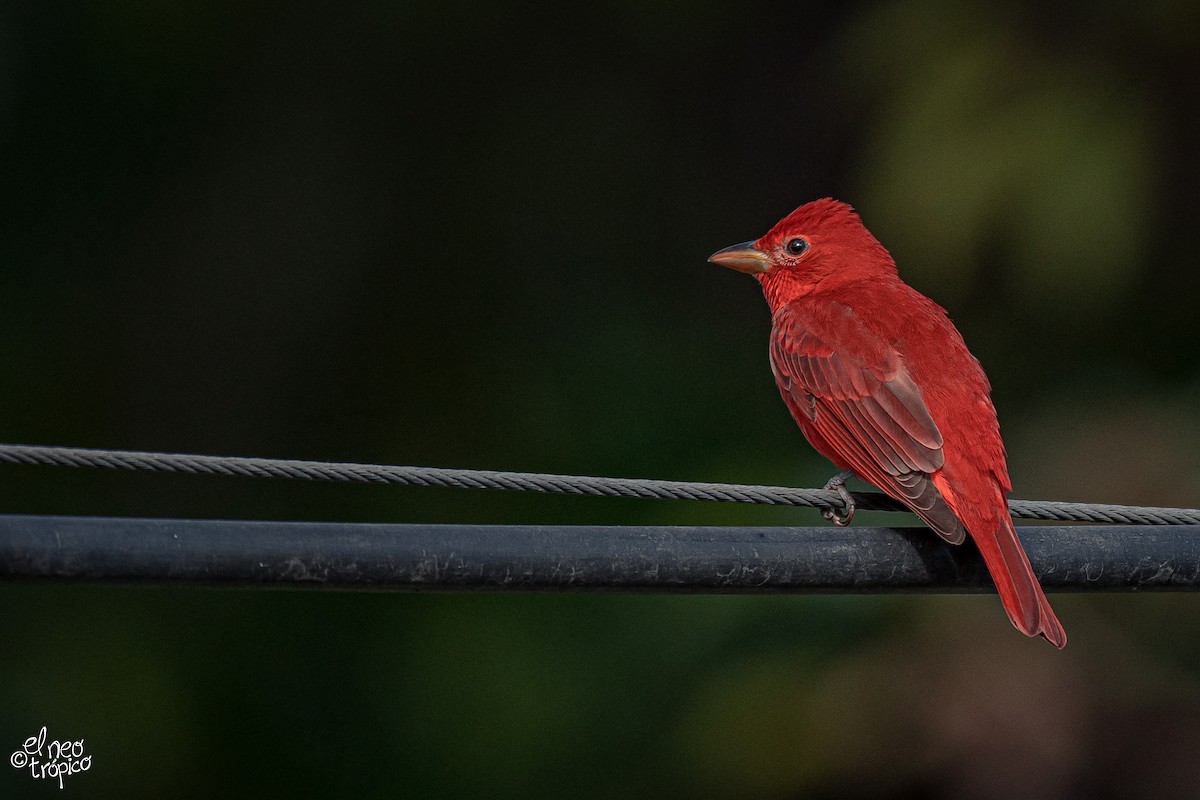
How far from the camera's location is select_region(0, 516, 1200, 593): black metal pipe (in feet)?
6.74

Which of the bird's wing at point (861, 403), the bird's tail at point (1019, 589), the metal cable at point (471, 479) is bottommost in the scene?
the bird's tail at point (1019, 589)

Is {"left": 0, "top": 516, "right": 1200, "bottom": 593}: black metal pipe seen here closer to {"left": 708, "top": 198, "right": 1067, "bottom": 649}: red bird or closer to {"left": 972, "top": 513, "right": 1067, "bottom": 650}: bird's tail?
{"left": 972, "top": 513, "right": 1067, "bottom": 650}: bird's tail

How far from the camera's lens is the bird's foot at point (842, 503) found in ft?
10.9

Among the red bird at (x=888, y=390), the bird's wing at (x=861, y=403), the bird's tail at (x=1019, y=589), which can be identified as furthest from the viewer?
the bird's wing at (x=861, y=403)

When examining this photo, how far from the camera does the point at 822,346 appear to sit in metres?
3.99

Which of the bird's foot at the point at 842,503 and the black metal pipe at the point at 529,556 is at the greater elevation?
the black metal pipe at the point at 529,556

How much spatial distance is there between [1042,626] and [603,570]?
120 centimetres

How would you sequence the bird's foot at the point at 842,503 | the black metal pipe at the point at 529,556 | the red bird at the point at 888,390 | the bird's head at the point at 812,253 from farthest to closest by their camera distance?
the bird's head at the point at 812,253 → the bird's foot at the point at 842,503 → the red bird at the point at 888,390 → the black metal pipe at the point at 529,556

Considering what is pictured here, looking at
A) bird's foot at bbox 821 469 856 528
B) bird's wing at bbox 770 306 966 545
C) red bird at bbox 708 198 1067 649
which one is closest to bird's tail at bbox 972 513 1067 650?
red bird at bbox 708 198 1067 649

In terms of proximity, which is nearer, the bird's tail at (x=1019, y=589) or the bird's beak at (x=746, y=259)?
the bird's tail at (x=1019, y=589)

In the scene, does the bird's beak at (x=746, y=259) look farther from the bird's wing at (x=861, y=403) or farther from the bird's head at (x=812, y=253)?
the bird's wing at (x=861, y=403)

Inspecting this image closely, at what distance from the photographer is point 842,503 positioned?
3080mm

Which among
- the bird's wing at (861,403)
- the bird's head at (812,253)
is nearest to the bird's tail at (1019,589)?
the bird's wing at (861,403)

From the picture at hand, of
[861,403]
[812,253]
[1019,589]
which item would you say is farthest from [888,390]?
[812,253]
